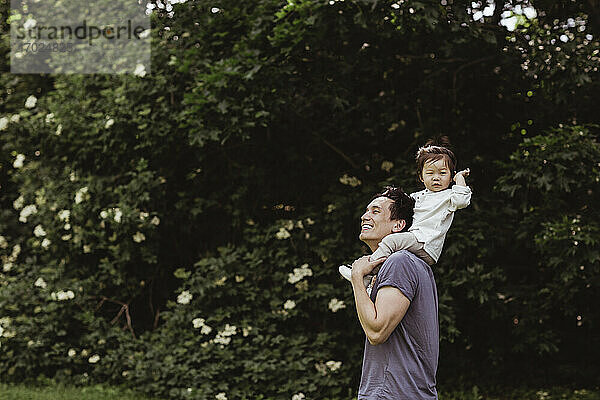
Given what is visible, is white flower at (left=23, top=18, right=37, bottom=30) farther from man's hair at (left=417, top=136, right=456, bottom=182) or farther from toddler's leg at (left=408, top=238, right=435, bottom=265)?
toddler's leg at (left=408, top=238, right=435, bottom=265)

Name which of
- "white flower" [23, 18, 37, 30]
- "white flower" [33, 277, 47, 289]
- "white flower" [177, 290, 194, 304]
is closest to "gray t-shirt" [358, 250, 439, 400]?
"white flower" [177, 290, 194, 304]

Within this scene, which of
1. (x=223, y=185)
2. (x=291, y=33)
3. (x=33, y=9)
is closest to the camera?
(x=291, y=33)

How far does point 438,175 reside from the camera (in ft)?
7.54

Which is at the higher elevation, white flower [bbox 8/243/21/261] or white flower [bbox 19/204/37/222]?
white flower [bbox 19/204/37/222]

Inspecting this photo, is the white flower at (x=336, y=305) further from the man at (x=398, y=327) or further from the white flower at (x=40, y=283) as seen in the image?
the man at (x=398, y=327)

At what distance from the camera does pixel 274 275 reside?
6.11m

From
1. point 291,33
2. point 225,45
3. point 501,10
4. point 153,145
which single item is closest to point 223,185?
point 153,145

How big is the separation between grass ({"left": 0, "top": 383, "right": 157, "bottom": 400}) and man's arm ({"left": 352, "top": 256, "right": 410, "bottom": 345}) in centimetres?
441

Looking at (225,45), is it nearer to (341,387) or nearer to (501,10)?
(501,10)

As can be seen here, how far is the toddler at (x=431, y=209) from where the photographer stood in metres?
2.21

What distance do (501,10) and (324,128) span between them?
1859mm

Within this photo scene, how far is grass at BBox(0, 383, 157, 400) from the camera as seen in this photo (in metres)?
6.01

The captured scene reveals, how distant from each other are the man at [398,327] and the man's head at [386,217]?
9cm

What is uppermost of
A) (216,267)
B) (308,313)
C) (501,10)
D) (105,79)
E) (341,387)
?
(105,79)
